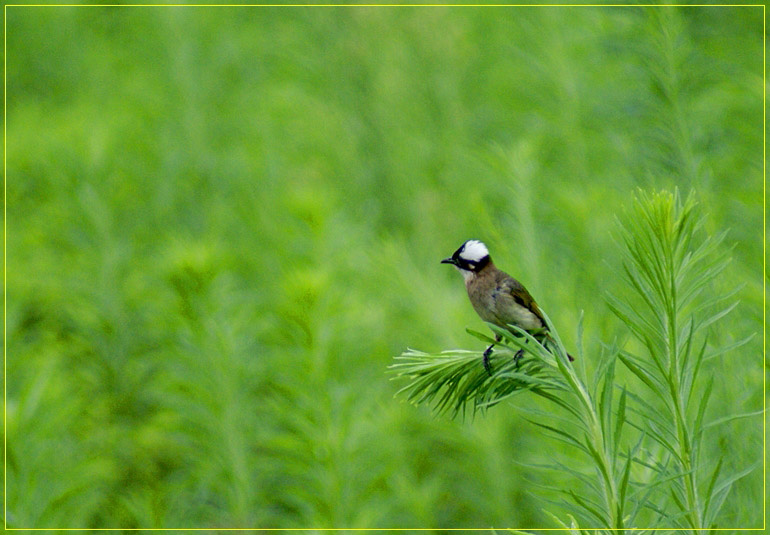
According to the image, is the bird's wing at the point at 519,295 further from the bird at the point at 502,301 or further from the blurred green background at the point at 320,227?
the blurred green background at the point at 320,227

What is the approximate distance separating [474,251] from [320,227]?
0.50 meters

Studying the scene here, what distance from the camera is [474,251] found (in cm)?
85

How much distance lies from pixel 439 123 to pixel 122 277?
0.91 m

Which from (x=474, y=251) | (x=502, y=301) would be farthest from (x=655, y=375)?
(x=474, y=251)

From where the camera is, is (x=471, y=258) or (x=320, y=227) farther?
(x=320, y=227)

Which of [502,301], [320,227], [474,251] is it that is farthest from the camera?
[320,227]

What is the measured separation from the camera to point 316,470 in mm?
1027

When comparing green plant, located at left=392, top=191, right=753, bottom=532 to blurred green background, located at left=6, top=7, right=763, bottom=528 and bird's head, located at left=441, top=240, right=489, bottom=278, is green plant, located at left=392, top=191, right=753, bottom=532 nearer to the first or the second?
blurred green background, located at left=6, top=7, right=763, bottom=528

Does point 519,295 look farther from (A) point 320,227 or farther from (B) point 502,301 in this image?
(A) point 320,227

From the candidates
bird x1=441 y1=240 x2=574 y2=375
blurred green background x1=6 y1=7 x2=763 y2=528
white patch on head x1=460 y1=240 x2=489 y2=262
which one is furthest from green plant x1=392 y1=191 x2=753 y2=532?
white patch on head x1=460 y1=240 x2=489 y2=262

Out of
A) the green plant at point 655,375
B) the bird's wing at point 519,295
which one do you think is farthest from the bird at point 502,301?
the green plant at point 655,375

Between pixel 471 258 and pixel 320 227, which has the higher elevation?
pixel 320 227

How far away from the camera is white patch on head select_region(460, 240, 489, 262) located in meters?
0.85

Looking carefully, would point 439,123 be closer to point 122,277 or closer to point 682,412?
point 122,277
